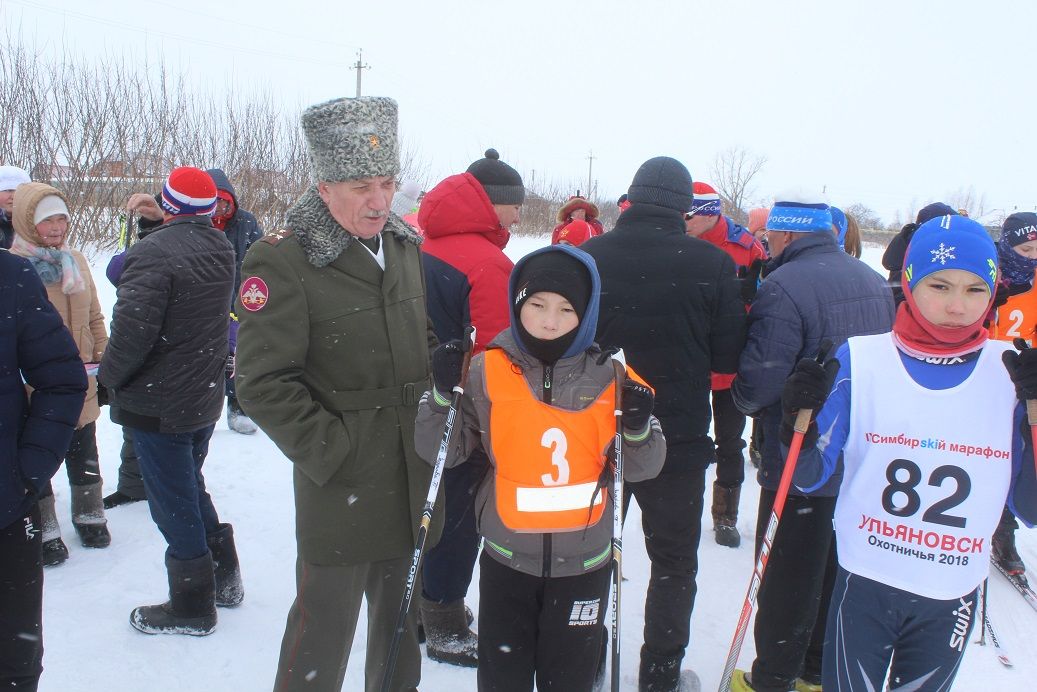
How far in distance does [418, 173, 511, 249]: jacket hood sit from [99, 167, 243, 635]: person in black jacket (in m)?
1.00

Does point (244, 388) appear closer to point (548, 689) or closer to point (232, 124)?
point (548, 689)

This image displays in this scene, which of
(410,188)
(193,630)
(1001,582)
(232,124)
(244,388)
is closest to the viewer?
(244,388)

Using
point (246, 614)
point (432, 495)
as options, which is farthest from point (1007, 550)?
point (246, 614)

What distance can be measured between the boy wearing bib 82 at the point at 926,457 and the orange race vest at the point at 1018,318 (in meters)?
2.81

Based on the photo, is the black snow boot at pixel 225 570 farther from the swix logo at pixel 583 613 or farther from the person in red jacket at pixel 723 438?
the person in red jacket at pixel 723 438

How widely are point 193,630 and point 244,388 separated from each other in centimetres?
177

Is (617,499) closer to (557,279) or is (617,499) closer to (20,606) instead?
(557,279)

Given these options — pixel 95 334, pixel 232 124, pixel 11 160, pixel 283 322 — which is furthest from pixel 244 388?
pixel 232 124

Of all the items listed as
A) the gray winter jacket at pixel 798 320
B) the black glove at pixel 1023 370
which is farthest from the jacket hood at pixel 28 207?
the black glove at pixel 1023 370

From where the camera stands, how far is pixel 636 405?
6.95 ft

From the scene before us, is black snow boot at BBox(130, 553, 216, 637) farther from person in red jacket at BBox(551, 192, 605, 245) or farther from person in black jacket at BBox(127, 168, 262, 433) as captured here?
person in red jacket at BBox(551, 192, 605, 245)

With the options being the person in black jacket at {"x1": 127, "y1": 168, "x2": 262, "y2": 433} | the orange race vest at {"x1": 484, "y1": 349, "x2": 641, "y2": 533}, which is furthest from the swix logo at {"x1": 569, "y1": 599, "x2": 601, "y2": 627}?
the person in black jacket at {"x1": 127, "y1": 168, "x2": 262, "y2": 433}

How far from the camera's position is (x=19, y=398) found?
83.4 inches

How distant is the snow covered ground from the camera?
9.45ft
